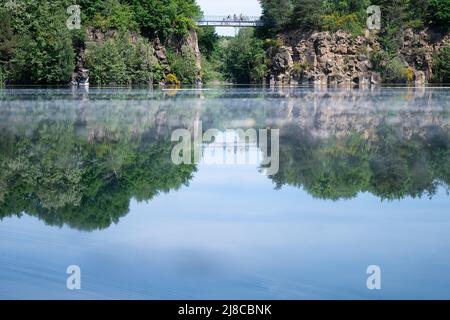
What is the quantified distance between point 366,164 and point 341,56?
2153 inches

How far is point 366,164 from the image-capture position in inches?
348

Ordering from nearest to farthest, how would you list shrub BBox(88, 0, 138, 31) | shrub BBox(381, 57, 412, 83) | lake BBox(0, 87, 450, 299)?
lake BBox(0, 87, 450, 299) → shrub BBox(88, 0, 138, 31) → shrub BBox(381, 57, 412, 83)

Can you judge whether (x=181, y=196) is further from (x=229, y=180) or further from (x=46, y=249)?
(x=46, y=249)

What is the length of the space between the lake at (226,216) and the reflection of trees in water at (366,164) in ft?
0.10

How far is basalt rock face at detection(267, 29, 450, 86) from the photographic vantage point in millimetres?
60906

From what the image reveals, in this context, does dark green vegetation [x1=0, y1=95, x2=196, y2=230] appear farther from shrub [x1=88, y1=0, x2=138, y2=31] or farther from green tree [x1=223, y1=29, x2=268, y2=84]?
green tree [x1=223, y1=29, x2=268, y2=84]

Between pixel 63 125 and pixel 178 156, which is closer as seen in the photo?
pixel 178 156

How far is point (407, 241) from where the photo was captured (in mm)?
5129

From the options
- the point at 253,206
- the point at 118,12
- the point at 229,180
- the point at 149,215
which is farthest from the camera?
the point at 118,12

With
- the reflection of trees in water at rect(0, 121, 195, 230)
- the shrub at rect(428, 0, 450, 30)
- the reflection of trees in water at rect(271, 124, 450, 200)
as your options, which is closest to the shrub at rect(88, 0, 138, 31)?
the shrub at rect(428, 0, 450, 30)

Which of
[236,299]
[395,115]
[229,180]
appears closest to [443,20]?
[395,115]

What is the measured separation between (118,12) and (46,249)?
52094mm

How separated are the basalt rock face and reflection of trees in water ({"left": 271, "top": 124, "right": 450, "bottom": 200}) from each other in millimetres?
49534

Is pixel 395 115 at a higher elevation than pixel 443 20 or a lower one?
lower
